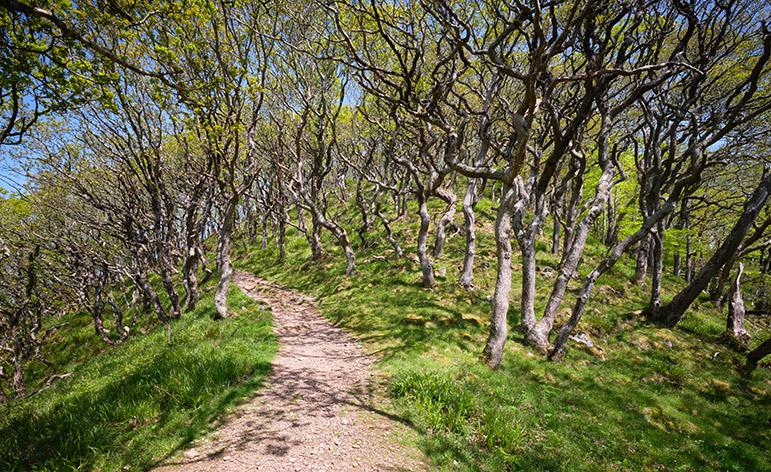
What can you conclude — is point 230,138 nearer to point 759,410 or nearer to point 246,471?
point 246,471

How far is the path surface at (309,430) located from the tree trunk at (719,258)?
1166 centimetres

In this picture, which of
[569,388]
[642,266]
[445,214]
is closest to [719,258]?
[642,266]

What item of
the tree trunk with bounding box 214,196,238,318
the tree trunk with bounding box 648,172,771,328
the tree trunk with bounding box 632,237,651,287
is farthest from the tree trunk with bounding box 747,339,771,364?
the tree trunk with bounding box 214,196,238,318

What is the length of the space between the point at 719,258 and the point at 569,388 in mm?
7770

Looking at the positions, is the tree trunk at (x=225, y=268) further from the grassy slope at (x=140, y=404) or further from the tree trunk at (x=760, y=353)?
the tree trunk at (x=760, y=353)

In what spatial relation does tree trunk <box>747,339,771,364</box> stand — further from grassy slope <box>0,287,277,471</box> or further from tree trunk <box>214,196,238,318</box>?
tree trunk <box>214,196,238,318</box>

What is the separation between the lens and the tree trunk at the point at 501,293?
776 centimetres

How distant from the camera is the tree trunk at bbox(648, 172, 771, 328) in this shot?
881cm

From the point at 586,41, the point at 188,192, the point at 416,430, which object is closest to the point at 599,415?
the point at 416,430

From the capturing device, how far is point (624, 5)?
805 centimetres

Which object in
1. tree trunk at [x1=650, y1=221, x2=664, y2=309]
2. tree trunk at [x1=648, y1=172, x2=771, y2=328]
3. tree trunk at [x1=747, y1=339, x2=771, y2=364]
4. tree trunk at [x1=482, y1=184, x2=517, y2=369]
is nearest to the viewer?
tree trunk at [x1=482, y1=184, x2=517, y2=369]

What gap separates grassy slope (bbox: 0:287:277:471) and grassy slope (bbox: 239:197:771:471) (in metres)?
3.57

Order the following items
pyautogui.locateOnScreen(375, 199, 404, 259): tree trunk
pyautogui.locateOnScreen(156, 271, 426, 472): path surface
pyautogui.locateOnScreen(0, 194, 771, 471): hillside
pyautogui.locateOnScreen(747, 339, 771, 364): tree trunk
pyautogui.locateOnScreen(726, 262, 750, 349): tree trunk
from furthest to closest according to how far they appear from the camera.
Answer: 1. pyautogui.locateOnScreen(375, 199, 404, 259): tree trunk
2. pyautogui.locateOnScreen(726, 262, 750, 349): tree trunk
3. pyautogui.locateOnScreen(747, 339, 771, 364): tree trunk
4. pyautogui.locateOnScreen(0, 194, 771, 471): hillside
5. pyautogui.locateOnScreen(156, 271, 426, 472): path surface

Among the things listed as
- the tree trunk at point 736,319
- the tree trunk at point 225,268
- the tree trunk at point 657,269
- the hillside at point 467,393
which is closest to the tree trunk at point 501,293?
the hillside at point 467,393
